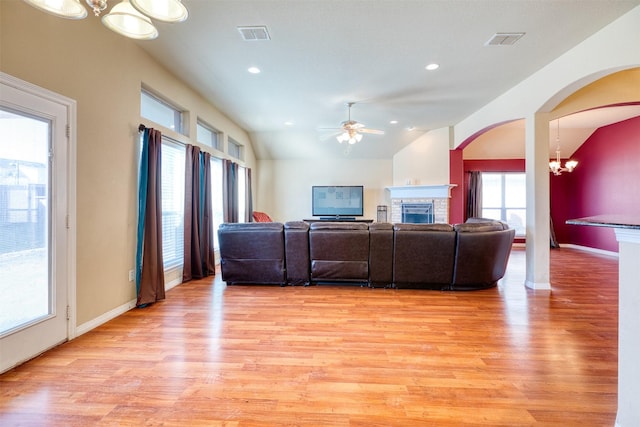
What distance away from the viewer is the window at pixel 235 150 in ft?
22.1

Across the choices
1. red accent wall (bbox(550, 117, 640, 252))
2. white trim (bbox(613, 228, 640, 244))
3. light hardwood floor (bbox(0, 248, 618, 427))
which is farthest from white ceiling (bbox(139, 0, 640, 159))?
red accent wall (bbox(550, 117, 640, 252))

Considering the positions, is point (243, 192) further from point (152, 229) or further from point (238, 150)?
point (152, 229)

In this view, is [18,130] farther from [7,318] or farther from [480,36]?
[480,36]

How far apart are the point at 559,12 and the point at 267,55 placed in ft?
9.90

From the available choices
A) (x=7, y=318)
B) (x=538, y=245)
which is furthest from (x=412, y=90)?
(x=7, y=318)

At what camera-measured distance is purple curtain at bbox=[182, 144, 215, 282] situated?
4207 millimetres

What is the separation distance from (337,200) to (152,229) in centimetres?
576

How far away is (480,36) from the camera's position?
3.00 metres

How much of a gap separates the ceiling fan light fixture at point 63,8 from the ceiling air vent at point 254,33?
5.39 ft

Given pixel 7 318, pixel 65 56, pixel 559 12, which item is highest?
pixel 559 12

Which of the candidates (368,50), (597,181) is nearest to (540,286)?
(368,50)

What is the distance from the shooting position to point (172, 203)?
163 inches

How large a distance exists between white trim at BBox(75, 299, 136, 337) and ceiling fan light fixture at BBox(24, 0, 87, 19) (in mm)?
2471

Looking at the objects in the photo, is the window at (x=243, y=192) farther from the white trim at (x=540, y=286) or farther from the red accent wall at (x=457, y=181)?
the white trim at (x=540, y=286)
